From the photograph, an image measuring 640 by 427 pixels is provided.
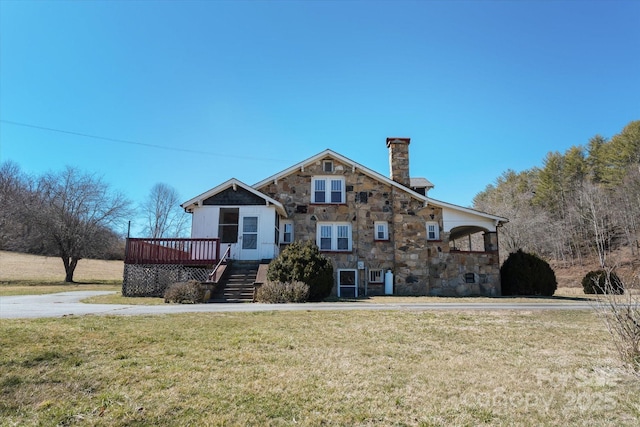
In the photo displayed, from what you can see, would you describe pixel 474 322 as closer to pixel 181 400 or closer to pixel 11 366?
pixel 181 400

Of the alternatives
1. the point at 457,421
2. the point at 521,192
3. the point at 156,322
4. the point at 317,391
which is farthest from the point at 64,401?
the point at 521,192

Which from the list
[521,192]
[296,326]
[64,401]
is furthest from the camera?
[521,192]

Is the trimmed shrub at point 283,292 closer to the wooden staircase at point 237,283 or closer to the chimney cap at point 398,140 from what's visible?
the wooden staircase at point 237,283

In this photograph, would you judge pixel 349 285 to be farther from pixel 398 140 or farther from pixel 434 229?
pixel 398 140

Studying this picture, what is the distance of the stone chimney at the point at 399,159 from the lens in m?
23.0

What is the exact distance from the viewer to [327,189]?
21.8 m

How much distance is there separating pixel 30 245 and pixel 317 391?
4936 centimetres

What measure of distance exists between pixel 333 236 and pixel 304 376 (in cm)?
1696

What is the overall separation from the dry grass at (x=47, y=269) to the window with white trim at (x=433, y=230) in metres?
29.2

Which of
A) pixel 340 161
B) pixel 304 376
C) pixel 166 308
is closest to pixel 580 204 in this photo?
pixel 340 161

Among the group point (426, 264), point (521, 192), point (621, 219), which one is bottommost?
point (426, 264)

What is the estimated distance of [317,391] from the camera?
13.5ft

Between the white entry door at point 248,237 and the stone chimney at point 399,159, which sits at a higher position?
the stone chimney at point 399,159

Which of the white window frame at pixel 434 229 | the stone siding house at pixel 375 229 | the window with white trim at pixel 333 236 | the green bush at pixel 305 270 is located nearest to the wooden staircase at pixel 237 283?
the green bush at pixel 305 270
